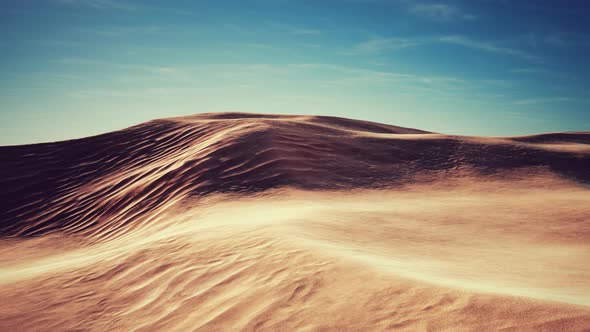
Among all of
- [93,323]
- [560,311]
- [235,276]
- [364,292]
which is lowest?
[93,323]

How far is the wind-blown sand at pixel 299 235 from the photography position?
2904mm

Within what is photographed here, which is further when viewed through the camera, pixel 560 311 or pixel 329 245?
pixel 329 245

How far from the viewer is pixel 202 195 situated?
26.6 feet

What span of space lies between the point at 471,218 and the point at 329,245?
11.0 ft

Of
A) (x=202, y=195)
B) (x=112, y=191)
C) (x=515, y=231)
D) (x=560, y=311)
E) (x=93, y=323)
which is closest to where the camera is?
(x=560, y=311)

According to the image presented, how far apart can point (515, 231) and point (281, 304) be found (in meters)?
4.28

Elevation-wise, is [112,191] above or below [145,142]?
below

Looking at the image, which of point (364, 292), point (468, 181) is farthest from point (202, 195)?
point (468, 181)

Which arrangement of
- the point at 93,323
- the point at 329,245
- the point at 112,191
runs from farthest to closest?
the point at 112,191 < the point at 329,245 < the point at 93,323

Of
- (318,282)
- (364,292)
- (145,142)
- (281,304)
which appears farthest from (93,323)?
(145,142)

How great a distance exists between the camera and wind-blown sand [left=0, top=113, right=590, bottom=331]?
2904 millimetres

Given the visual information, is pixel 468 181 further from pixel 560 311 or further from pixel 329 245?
pixel 560 311

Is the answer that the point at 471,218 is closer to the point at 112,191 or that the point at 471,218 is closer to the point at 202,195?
the point at 202,195

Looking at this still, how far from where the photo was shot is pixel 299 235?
4602 mm
